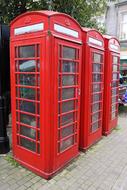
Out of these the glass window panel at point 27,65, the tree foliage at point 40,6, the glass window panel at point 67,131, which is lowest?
the glass window panel at point 67,131

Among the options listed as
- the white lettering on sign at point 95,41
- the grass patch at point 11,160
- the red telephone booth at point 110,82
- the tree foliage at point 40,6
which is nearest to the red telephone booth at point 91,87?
the white lettering on sign at point 95,41

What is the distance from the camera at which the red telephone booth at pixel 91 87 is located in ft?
13.6

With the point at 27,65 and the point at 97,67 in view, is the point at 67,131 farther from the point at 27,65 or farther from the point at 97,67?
the point at 97,67

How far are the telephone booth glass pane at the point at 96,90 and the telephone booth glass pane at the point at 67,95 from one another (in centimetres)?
79

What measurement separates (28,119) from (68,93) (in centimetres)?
86

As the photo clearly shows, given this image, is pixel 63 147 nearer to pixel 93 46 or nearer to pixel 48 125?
pixel 48 125

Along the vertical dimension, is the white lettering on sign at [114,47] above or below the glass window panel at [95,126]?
above

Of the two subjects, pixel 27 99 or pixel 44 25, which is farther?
pixel 27 99

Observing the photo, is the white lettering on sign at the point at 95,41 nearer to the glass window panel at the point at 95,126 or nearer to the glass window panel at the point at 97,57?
the glass window panel at the point at 97,57

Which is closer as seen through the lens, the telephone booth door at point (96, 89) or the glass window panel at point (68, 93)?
the glass window panel at point (68, 93)

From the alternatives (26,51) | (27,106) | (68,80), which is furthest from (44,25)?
(27,106)

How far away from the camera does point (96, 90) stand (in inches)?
186

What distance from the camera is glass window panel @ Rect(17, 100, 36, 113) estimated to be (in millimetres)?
3382

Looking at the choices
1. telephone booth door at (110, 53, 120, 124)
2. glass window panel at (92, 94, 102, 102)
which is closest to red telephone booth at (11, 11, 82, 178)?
glass window panel at (92, 94, 102, 102)
